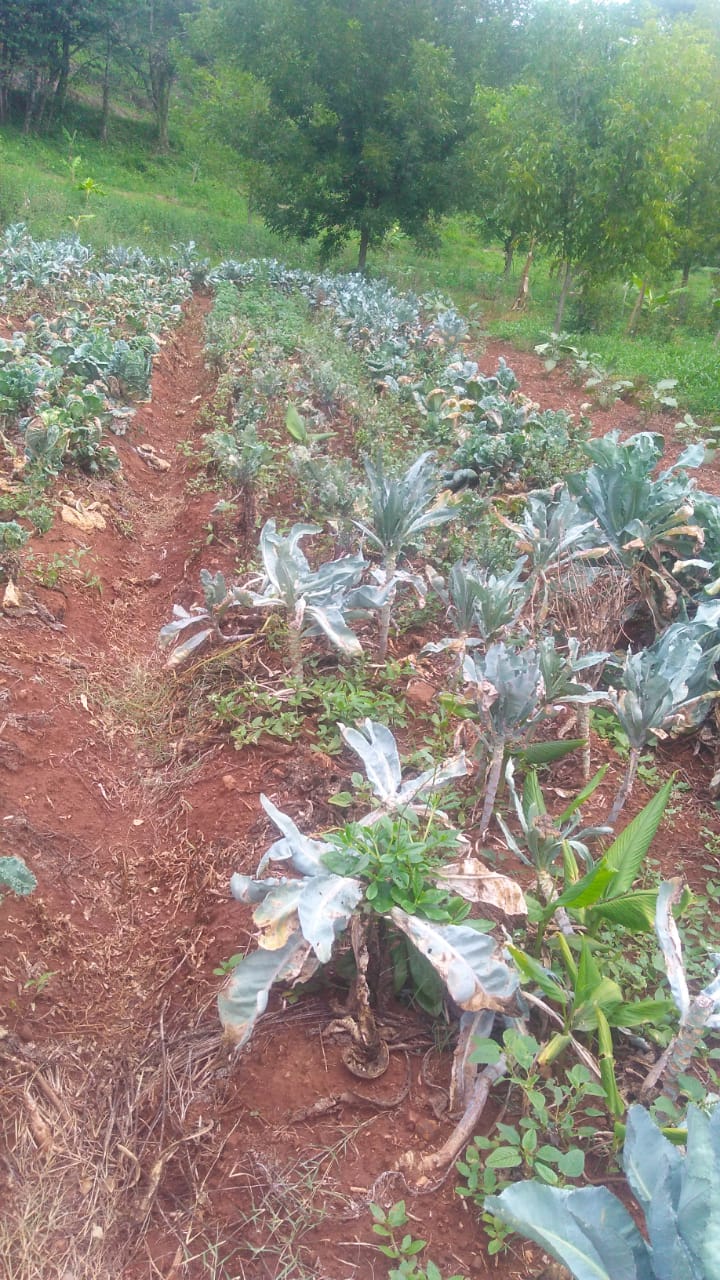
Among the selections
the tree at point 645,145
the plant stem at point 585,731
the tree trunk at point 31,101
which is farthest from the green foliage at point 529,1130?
the tree trunk at point 31,101

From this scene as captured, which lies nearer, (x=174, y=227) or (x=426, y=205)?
(x=426, y=205)

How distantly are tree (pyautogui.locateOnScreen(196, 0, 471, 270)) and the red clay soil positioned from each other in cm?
1521

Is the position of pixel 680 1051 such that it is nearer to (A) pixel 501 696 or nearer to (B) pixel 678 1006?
(B) pixel 678 1006

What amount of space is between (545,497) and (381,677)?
1843 millimetres

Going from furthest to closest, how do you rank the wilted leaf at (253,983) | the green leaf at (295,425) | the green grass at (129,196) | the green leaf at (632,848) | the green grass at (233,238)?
the green grass at (129,196), the green grass at (233,238), the green leaf at (295,425), the green leaf at (632,848), the wilted leaf at (253,983)

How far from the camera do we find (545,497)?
15.3 feet

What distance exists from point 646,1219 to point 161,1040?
1227 mm

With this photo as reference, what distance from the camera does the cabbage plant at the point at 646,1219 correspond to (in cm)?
127

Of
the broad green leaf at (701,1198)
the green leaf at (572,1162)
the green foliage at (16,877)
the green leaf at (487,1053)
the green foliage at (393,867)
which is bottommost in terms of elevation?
the green foliage at (16,877)

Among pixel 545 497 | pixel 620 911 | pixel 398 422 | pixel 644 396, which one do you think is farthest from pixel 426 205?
pixel 620 911

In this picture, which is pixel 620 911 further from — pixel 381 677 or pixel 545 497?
pixel 545 497

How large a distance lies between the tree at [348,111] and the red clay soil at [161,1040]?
15.2m

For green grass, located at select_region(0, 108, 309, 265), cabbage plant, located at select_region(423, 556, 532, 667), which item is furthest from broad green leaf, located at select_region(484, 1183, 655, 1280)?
green grass, located at select_region(0, 108, 309, 265)

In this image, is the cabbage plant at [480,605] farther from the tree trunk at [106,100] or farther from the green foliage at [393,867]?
the tree trunk at [106,100]
